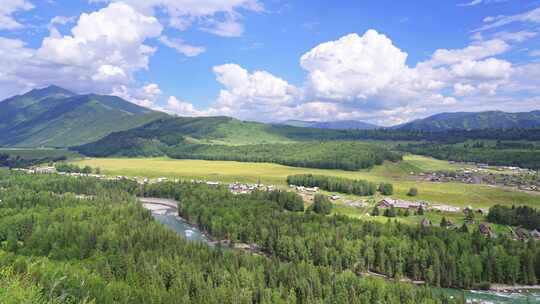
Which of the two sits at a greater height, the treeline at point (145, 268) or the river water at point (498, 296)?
the treeline at point (145, 268)

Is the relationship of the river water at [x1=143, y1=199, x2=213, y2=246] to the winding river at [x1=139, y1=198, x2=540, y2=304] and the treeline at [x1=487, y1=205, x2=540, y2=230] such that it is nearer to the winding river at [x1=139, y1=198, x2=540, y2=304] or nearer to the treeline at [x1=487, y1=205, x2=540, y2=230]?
the winding river at [x1=139, y1=198, x2=540, y2=304]

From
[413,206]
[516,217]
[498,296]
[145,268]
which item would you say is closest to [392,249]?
[498,296]

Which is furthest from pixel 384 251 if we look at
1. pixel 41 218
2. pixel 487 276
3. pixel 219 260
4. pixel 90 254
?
pixel 41 218

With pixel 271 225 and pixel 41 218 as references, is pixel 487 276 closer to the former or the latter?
pixel 271 225

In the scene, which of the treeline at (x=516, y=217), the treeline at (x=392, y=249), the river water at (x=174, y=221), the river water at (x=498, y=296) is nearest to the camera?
the river water at (x=498, y=296)

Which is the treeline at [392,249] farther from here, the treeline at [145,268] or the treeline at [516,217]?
the treeline at [516,217]

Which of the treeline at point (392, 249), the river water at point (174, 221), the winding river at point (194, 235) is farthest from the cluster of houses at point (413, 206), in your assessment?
the river water at point (174, 221)
